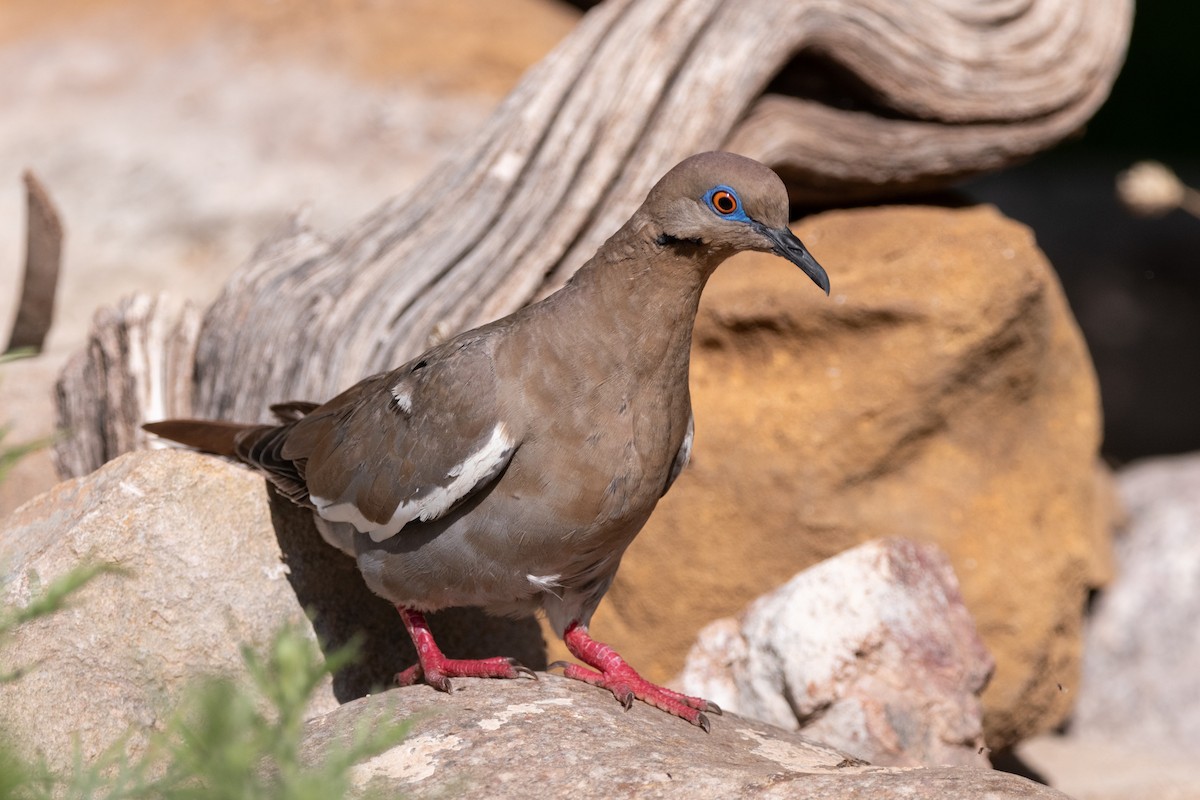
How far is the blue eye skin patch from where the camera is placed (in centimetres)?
359

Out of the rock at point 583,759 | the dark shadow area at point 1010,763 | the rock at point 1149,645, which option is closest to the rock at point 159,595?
the rock at point 583,759

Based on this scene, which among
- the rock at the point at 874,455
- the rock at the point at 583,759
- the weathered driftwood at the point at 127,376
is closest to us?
the rock at the point at 583,759

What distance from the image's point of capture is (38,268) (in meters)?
6.55

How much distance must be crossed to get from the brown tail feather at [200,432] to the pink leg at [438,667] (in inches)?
39.4

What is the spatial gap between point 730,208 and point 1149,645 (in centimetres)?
458

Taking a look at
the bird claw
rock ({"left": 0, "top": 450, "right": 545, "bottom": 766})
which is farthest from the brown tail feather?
the bird claw

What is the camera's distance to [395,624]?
4676mm

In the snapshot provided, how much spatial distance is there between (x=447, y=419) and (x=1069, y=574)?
3.68m

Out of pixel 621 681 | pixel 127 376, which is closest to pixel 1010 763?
pixel 621 681

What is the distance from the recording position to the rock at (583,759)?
10.6 ft

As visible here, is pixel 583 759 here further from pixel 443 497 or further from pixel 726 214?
pixel 726 214

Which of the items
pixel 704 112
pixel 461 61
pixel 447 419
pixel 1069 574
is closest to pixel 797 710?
pixel 447 419

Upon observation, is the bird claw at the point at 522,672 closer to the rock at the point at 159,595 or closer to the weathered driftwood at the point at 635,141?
the rock at the point at 159,595

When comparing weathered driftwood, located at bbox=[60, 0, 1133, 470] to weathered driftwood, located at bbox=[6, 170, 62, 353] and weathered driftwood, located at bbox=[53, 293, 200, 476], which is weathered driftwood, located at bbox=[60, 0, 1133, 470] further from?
weathered driftwood, located at bbox=[6, 170, 62, 353]
